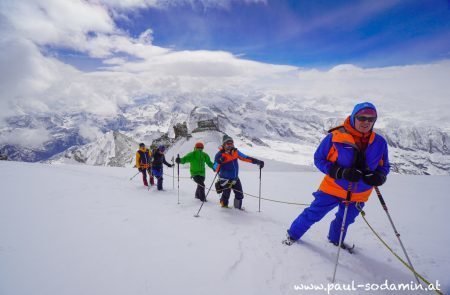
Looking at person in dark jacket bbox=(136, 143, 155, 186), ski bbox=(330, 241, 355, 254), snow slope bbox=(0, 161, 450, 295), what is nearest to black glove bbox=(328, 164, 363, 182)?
snow slope bbox=(0, 161, 450, 295)

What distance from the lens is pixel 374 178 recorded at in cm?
451

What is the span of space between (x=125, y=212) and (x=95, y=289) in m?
4.01

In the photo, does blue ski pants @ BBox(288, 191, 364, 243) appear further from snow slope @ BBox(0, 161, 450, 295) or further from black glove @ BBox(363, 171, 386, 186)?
black glove @ BBox(363, 171, 386, 186)

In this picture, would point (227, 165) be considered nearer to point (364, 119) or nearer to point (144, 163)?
point (364, 119)

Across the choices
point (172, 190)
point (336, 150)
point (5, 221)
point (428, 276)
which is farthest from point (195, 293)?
point (172, 190)

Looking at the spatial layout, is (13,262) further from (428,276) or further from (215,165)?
(428,276)

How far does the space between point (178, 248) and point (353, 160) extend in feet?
13.4

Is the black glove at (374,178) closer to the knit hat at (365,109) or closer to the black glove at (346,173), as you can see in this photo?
the black glove at (346,173)

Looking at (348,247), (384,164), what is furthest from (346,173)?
(348,247)

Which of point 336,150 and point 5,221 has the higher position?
point 336,150

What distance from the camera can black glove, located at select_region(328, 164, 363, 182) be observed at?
443cm

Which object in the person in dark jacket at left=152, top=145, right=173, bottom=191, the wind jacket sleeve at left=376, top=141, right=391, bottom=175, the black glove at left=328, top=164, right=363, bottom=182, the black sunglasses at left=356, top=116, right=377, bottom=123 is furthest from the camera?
the person in dark jacket at left=152, top=145, right=173, bottom=191

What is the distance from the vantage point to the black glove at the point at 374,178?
449 centimetres

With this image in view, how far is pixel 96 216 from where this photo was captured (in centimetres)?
696
